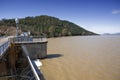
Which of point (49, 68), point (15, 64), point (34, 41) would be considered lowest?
point (49, 68)

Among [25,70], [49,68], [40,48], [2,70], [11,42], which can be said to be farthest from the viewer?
[40,48]

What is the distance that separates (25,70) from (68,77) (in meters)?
3.45

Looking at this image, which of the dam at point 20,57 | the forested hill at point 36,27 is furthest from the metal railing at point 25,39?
the forested hill at point 36,27

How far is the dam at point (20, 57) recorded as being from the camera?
10.0m

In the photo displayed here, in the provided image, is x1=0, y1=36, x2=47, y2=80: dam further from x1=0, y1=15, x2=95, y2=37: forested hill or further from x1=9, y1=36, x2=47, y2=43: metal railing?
x1=0, y1=15, x2=95, y2=37: forested hill

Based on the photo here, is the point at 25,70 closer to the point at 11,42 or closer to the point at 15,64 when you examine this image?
the point at 15,64

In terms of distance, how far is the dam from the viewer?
10039mm

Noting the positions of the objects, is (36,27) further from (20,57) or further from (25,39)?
Answer: (20,57)

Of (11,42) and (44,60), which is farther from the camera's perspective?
(44,60)

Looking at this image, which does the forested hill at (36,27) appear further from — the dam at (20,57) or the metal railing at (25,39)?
the dam at (20,57)

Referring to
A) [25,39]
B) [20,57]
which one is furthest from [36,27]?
[20,57]

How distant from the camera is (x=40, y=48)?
16.1 meters

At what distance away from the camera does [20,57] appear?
12578mm

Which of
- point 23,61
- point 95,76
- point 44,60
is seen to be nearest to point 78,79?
point 95,76
